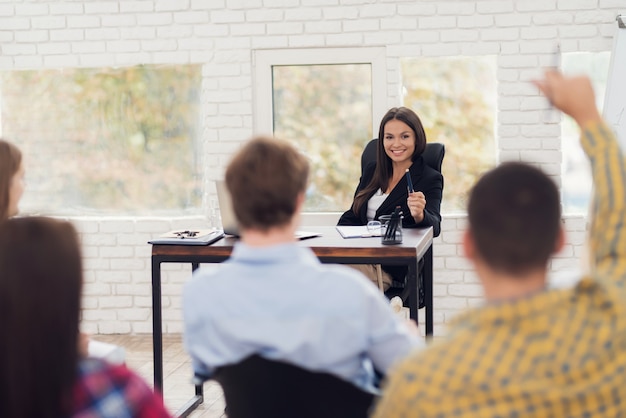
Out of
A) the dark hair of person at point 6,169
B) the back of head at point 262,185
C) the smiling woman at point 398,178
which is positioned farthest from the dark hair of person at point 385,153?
the back of head at point 262,185

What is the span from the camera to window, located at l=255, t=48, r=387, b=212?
430cm

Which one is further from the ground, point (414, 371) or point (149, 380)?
point (414, 371)

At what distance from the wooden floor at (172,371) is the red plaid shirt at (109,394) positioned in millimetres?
2130

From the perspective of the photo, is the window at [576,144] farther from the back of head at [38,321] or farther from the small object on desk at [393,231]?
the back of head at [38,321]

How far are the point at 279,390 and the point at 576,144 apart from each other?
3.09 m

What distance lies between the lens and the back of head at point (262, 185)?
1650 millimetres

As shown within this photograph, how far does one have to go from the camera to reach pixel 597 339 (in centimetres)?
119

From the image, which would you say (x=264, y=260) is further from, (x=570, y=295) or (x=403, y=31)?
(x=403, y=31)

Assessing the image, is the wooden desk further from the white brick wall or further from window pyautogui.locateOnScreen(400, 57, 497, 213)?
the white brick wall

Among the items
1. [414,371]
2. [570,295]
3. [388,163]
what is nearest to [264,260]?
[414,371]

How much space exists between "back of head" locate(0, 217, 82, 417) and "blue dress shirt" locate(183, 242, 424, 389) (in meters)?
0.45

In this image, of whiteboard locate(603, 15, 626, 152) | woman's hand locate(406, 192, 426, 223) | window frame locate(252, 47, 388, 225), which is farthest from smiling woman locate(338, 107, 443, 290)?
whiteboard locate(603, 15, 626, 152)

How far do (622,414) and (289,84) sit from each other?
332 centimetres

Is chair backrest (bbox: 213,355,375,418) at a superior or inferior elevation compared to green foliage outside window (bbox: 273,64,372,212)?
inferior
